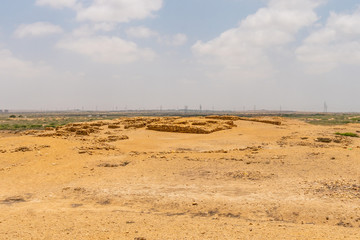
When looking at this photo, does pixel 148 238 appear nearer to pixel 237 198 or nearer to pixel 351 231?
pixel 237 198

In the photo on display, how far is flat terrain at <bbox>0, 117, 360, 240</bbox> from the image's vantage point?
228 inches

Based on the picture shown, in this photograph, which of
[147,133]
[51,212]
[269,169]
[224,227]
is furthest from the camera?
Answer: [147,133]

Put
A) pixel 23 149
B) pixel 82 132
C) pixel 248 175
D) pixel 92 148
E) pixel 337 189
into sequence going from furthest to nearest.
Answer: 1. pixel 82 132
2. pixel 92 148
3. pixel 23 149
4. pixel 248 175
5. pixel 337 189

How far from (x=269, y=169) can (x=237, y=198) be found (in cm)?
340

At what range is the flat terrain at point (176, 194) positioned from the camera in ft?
19.0

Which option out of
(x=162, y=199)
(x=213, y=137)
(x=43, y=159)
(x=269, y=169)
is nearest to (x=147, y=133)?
(x=213, y=137)

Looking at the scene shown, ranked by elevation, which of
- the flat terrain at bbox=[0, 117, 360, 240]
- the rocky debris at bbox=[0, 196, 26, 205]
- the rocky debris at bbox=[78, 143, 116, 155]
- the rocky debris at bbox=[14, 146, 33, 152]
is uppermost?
the rocky debris at bbox=[14, 146, 33, 152]

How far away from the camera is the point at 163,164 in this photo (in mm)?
11453

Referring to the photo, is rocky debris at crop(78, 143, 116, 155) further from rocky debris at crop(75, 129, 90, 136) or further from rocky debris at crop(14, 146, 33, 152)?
rocky debris at crop(75, 129, 90, 136)

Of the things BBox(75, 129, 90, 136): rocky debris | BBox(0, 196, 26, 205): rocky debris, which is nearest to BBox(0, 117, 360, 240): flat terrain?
BBox(0, 196, 26, 205): rocky debris

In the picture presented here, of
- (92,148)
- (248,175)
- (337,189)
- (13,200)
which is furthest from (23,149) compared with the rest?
(337,189)

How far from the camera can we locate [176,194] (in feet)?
26.3

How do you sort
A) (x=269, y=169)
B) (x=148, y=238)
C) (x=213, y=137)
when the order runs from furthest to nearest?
(x=213, y=137) < (x=269, y=169) < (x=148, y=238)

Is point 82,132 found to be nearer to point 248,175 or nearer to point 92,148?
point 92,148
